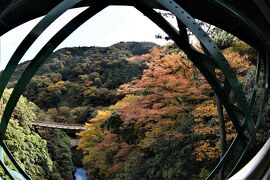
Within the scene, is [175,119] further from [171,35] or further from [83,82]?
[83,82]

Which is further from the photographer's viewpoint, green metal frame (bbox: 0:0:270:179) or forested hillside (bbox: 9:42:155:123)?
forested hillside (bbox: 9:42:155:123)

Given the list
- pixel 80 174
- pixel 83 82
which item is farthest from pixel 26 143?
pixel 83 82

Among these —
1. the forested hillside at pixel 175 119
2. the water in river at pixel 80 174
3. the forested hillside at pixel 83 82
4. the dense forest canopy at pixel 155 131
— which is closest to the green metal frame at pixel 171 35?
the dense forest canopy at pixel 155 131

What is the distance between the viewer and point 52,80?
2494 centimetres

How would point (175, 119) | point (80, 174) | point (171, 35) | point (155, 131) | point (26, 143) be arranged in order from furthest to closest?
point (80, 174) → point (155, 131) → point (175, 119) → point (26, 143) → point (171, 35)

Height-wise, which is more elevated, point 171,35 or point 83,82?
point 83,82

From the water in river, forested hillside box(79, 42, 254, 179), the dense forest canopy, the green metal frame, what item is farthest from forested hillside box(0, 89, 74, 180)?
the green metal frame

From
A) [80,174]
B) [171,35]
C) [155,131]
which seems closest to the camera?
[171,35]

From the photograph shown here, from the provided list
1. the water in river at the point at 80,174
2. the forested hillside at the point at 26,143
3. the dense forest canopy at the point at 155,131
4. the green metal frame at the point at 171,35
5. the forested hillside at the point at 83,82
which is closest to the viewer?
the green metal frame at the point at 171,35

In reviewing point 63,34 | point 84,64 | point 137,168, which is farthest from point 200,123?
point 84,64

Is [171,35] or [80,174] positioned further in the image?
[80,174]

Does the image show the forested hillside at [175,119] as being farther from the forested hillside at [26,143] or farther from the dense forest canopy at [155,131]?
the forested hillside at [26,143]

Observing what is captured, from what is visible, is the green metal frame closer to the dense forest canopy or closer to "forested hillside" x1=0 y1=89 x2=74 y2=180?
the dense forest canopy

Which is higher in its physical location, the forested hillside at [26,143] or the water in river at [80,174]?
the forested hillside at [26,143]
